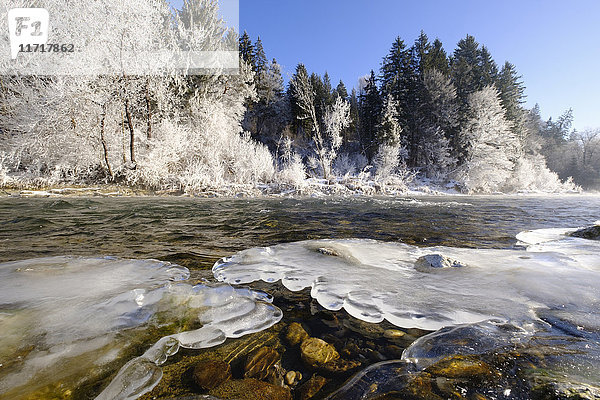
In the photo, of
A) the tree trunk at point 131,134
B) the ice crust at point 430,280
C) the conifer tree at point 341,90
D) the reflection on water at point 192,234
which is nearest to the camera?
the ice crust at point 430,280

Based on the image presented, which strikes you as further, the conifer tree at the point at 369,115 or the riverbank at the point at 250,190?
the conifer tree at the point at 369,115

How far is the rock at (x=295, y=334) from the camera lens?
4.38 ft

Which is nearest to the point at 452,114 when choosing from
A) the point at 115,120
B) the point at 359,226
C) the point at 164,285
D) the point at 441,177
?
the point at 441,177

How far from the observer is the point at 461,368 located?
100 centimetres

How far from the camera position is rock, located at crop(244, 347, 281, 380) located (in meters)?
1.10

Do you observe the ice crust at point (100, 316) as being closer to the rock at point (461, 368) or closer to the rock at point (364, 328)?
the rock at point (364, 328)

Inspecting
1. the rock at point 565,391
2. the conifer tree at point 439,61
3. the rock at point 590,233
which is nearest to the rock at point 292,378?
the rock at point 565,391

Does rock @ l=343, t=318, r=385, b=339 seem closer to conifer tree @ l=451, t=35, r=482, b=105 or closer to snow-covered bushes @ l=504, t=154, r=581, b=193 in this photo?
snow-covered bushes @ l=504, t=154, r=581, b=193

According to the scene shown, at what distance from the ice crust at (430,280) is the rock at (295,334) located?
0.28 m

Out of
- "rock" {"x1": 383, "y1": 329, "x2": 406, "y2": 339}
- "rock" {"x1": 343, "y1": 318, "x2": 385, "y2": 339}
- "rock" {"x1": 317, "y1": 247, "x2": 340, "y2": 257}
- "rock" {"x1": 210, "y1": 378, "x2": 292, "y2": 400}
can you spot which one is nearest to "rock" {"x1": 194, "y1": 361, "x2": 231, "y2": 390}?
"rock" {"x1": 210, "y1": 378, "x2": 292, "y2": 400}

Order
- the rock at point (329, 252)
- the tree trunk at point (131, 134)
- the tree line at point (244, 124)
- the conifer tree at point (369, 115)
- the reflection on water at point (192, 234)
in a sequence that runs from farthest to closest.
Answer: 1. the conifer tree at point (369, 115)
2. the tree trunk at point (131, 134)
3. the tree line at point (244, 124)
4. the reflection on water at point (192, 234)
5. the rock at point (329, 252)

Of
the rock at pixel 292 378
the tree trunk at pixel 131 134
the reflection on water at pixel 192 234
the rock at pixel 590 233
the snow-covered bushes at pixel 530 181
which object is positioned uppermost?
the tree trunk at pixel 131 134

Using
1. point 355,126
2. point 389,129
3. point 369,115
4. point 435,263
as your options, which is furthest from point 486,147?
point 435,263

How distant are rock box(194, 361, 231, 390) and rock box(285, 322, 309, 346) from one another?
0.35 meters
